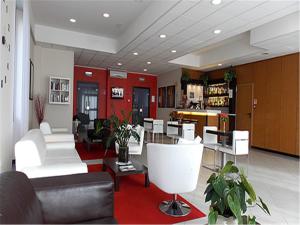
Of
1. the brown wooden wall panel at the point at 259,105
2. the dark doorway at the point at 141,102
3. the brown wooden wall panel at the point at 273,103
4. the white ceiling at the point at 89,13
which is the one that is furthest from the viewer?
the dark doorway at the point at 141,102

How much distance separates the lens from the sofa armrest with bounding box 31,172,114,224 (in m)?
1.58

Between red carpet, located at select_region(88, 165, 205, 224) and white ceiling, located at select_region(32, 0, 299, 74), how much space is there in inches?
129

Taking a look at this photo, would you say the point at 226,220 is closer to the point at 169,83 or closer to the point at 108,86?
the point at 169,83

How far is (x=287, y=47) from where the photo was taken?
5.44m

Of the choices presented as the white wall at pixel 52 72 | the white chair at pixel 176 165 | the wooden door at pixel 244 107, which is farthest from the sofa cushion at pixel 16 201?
the wooden door at pixel 244 107

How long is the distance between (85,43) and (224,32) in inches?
166

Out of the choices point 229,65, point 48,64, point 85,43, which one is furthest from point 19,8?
point 229,65

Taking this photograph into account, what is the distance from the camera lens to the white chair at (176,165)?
2242mm

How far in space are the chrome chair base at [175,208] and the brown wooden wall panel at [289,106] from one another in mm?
4962

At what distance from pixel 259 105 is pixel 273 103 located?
0.52 meters

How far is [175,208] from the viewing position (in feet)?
8.23

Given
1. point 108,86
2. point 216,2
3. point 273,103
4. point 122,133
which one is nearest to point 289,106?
A: point 273,103

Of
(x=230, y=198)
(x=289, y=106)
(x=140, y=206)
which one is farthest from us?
(x=289, y=106)

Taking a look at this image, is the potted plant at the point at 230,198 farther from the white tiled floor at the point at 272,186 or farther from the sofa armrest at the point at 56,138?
the sofa armrest at the point at 56,138
